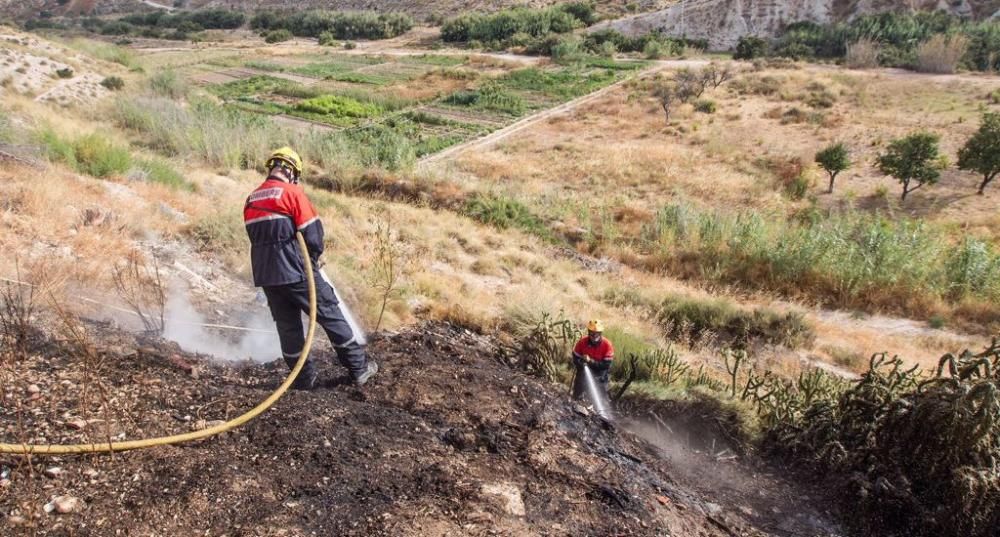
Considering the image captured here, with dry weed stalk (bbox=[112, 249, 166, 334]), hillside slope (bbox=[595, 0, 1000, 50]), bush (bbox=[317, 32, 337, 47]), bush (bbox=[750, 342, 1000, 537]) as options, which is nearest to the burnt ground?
dry weed stalk (bbox=[112, 249, 166, 334])

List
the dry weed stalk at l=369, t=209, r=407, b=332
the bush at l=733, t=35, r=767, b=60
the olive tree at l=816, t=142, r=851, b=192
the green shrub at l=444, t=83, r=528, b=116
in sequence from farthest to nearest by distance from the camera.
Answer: the bush at l=733, t=35, r=767, b=60, the green shrub at l=444, t=83, r=528, b=116, the olive tree at l=816, t=142, r=851, b=192, the dry weed stalk at l=369, t=209, r=407, b=332

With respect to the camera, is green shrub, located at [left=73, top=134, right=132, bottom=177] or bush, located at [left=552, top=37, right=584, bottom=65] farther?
bush, located at [left=552, top=37, right=584, bottom=65]

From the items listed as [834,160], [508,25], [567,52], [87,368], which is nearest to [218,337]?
[87,368]

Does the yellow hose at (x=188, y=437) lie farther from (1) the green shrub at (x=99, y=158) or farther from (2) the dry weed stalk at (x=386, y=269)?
(1) the green shrub at (x=99, y=158)

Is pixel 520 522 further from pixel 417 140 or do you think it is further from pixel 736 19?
pixel 736 19

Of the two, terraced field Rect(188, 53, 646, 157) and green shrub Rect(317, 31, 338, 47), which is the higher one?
green shrub Rect(317, 31, 338, 47)

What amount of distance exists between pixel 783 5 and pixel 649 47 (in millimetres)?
11478

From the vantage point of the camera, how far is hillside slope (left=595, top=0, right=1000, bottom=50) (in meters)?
40.2

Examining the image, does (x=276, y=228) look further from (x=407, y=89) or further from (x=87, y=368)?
(x=407, y=89)

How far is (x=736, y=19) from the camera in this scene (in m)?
42.7

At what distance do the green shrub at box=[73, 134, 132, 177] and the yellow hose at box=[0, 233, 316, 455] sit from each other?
693 cm

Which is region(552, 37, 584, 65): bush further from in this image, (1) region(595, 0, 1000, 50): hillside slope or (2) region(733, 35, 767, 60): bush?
(2) region(733, 35, 767, 60): bush

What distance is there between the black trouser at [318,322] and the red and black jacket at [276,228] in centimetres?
17

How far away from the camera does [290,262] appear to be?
13.0 ft
